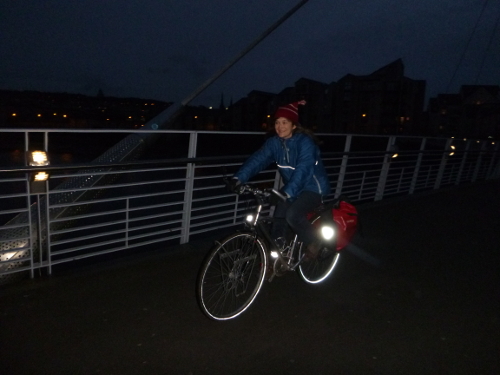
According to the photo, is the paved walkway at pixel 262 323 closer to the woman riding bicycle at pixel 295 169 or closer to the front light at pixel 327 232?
the front light at pixel 327 232

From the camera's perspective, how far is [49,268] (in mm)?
4141

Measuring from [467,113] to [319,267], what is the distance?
73667 millimetres

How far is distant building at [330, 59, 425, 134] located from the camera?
56.8 m

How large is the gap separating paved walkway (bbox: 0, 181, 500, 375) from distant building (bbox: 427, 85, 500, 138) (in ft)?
224

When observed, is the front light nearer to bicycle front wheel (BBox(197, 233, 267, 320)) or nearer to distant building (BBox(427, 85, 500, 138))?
bicycle front wheel (BBox(197, 233, 267, 320))

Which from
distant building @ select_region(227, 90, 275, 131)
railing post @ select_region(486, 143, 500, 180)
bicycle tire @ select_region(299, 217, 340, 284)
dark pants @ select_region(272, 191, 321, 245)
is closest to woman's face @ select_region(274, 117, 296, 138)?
dark pants @ select_region(272, 191, 321, 245)

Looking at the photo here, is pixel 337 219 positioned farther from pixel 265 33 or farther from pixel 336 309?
pixel 265 33

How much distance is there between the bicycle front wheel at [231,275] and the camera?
3295 mm

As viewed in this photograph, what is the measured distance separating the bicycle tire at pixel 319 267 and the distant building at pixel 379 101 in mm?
56590

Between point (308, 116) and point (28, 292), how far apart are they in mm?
66657

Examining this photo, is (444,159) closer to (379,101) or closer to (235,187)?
(235,187)

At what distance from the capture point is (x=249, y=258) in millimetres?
3551

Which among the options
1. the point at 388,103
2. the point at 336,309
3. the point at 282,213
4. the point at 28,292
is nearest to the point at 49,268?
the point at 28,292

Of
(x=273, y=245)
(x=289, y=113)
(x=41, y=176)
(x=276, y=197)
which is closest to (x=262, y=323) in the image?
(x=273, y=245)
